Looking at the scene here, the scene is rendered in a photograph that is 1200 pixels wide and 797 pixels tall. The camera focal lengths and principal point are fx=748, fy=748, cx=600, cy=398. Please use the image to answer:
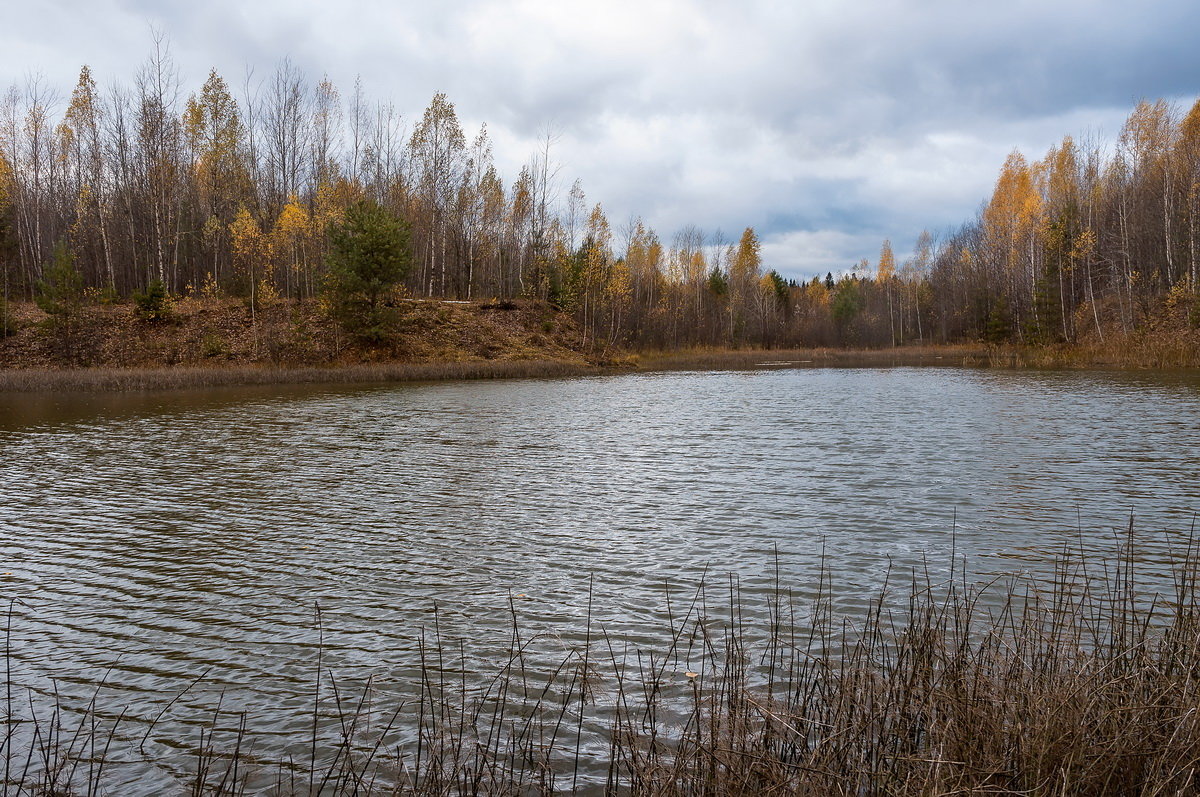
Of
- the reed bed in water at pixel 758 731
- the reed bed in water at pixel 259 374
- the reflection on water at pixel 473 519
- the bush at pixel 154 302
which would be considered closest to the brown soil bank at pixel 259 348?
the reed bed in water at pixel 259 374

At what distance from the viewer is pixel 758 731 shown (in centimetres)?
477

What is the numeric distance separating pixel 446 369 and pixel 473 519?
34.2m

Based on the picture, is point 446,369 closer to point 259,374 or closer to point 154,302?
point 259,374

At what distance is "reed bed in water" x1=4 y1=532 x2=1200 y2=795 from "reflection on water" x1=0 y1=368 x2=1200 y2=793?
1.48 feet

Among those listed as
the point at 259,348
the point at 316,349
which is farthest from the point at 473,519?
the point at 259,348

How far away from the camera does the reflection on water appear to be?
676cm

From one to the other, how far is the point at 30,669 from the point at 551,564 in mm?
4958

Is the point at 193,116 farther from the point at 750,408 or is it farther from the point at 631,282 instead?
the point at 750,408

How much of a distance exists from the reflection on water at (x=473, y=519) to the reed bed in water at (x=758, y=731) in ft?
1.48

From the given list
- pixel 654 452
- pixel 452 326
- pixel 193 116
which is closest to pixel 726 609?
pixel 654 452

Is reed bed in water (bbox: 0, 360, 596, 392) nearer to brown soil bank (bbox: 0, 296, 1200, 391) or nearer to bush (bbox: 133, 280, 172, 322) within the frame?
brown soil bank (bbox: 0, 296, 1200, 391)

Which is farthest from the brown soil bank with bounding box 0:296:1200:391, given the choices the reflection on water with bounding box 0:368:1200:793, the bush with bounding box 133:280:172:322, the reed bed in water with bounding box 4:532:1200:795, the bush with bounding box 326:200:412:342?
the reed bed in water with bounding box 4:532:1200:795

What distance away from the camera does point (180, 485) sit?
46.0 feet

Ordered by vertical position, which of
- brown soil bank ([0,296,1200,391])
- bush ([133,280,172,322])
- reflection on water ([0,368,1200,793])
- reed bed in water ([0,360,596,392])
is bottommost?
reflection on water ([0,368,1200,793])
